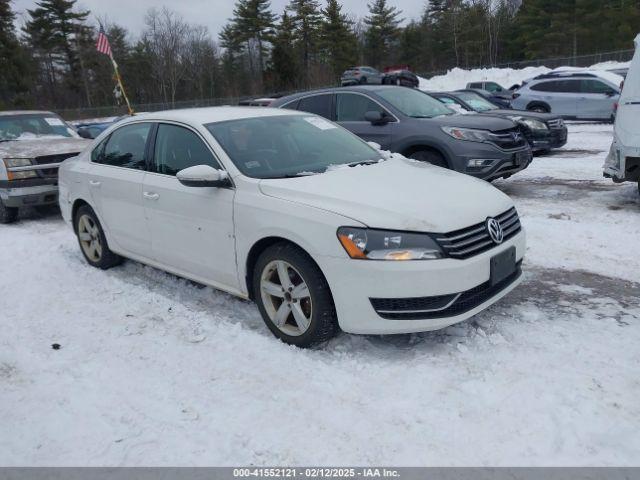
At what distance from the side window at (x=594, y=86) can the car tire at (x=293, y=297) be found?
17028mm

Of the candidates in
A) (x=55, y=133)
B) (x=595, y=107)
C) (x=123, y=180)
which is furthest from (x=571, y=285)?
(x=595, y=107)

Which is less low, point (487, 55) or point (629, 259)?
point (487, 55)

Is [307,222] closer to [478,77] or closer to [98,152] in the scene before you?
[98,152]

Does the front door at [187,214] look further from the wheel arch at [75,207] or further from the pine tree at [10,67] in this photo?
the pine tree at [10,67]

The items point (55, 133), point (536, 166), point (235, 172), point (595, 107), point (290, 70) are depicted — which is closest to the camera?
point (235, 172)

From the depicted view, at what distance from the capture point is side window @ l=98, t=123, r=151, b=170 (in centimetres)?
489

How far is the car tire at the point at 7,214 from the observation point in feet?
26.7

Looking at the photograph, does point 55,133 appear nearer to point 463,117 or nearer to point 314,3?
point 463,117

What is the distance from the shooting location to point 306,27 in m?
56.4

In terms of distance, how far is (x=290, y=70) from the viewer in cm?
5075

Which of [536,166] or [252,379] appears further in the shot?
[536,166]

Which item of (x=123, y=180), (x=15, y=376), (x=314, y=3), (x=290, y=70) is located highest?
(x=314, y=3)

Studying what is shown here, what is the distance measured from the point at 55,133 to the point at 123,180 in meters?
5.48

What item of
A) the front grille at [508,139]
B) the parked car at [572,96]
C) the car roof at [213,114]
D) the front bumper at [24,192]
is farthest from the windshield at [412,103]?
the parked car at [572,96]
